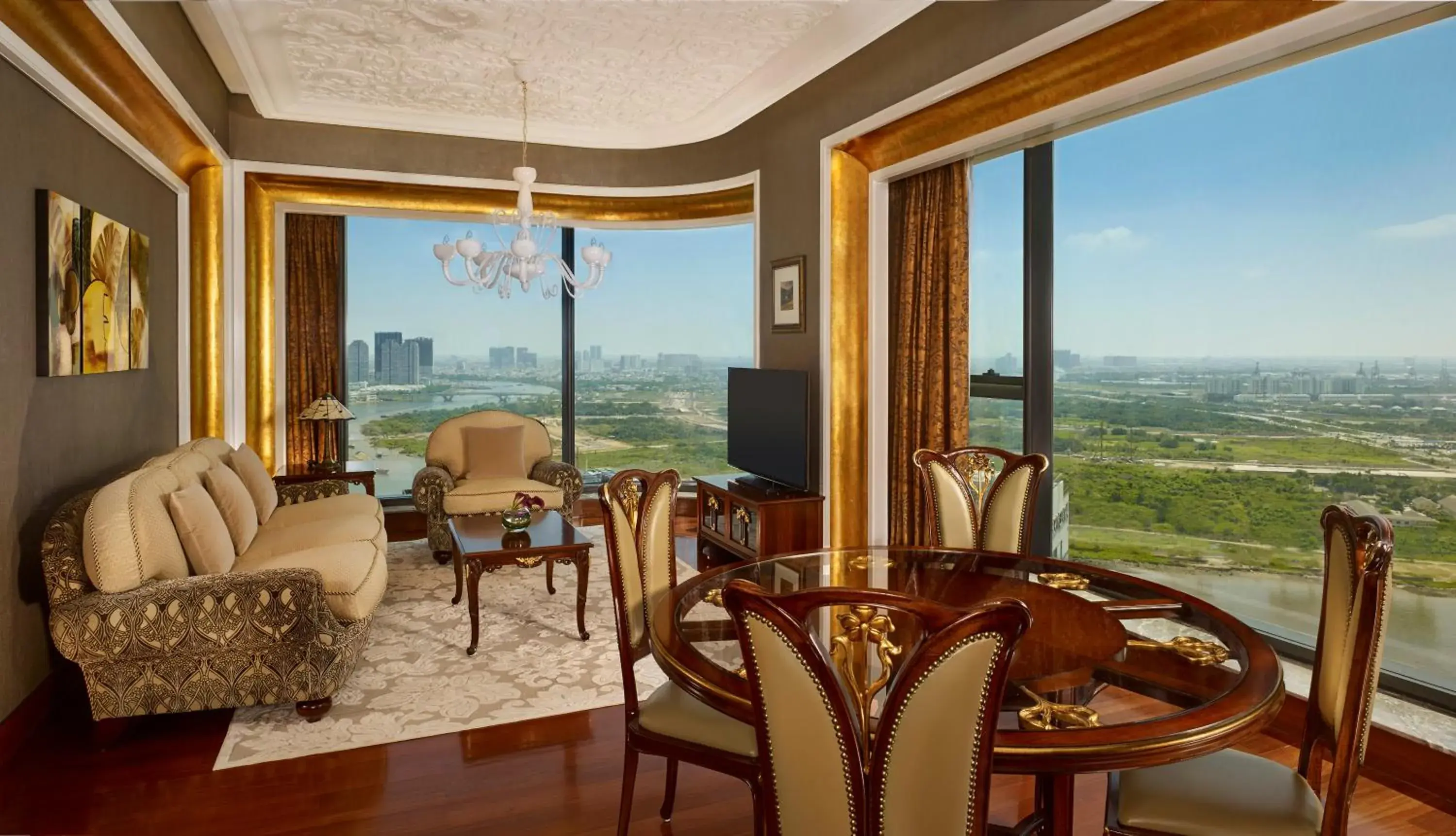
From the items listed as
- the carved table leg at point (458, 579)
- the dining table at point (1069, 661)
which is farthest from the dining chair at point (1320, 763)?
the carved table leg at point (458, 579)

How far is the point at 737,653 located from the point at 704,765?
40 cm

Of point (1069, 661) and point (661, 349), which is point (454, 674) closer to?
point (1069, 661)

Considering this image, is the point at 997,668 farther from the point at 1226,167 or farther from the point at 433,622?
the point at 433,622

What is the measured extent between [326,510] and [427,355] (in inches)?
104

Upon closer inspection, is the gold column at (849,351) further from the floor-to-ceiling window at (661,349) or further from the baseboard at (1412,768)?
the floor-to-ceiling window at (661,349)

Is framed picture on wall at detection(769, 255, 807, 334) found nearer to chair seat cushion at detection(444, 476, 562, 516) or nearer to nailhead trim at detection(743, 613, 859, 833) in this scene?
chair seat cushion at detection(444, 476, 562, 516)

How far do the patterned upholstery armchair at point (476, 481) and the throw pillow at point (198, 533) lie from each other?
1.99 m

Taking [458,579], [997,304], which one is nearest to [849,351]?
[997,304]

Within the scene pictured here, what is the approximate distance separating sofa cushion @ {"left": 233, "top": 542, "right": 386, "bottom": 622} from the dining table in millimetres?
1474

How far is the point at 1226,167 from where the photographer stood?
3375 millimetres

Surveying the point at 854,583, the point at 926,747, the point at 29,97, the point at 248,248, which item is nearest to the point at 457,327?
the point at 248,248

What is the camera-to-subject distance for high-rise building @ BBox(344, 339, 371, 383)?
267 inches

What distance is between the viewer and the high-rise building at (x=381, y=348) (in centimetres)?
688

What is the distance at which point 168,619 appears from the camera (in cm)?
284
